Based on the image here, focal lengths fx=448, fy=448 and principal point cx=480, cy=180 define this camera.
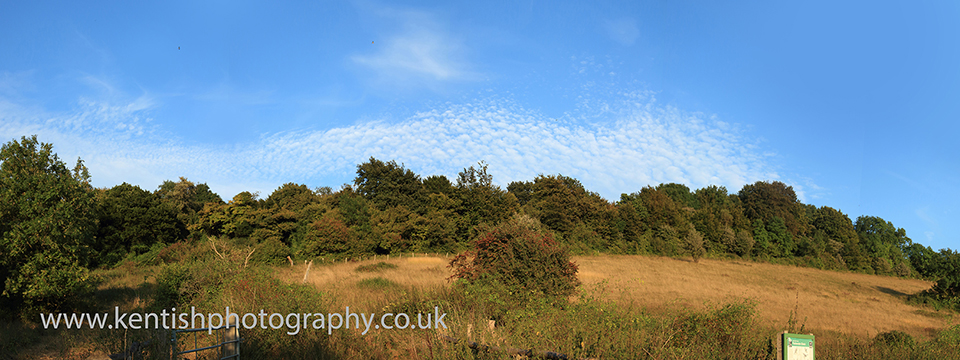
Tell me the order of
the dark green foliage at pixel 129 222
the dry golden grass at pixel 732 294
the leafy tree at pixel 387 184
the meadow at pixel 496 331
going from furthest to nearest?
the leafy tree at pixel 387 184 < the dark green foliage at pixel 129 222 < the dry golden grass at pixel 732 294 < the meadow at pixel 496 331

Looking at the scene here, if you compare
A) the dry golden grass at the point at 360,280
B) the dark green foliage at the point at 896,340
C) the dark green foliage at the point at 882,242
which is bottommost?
the dark green foliage at the point at 882,242

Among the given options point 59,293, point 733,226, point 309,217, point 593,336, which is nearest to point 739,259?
point 733,226

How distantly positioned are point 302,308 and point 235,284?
3915mm

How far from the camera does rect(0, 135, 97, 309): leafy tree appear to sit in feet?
38.4

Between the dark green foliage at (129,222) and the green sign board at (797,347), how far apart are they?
43.6 meters

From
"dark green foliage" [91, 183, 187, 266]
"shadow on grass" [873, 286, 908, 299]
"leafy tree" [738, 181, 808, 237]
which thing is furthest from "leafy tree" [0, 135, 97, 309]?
"leafy tree" [738, 181, 808, 237]

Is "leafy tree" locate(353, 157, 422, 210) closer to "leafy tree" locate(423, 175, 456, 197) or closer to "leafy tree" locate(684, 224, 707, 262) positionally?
"leafy tree" locate(423, 175, 456, 197)

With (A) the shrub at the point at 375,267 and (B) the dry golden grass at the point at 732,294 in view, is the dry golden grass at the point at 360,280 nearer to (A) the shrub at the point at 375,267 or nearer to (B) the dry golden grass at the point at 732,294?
(B) the dry golden grass at the point at 732,294

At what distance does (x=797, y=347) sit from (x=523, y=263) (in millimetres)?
7376

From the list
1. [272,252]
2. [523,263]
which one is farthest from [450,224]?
[523,263]

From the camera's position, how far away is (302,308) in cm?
874

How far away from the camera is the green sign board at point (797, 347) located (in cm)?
369

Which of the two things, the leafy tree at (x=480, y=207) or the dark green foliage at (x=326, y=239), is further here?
the leafy tree at (x=480, y=207)

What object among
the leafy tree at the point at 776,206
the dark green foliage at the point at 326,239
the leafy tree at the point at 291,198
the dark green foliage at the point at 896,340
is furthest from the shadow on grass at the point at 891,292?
the leafy tree at the point at 291,198
